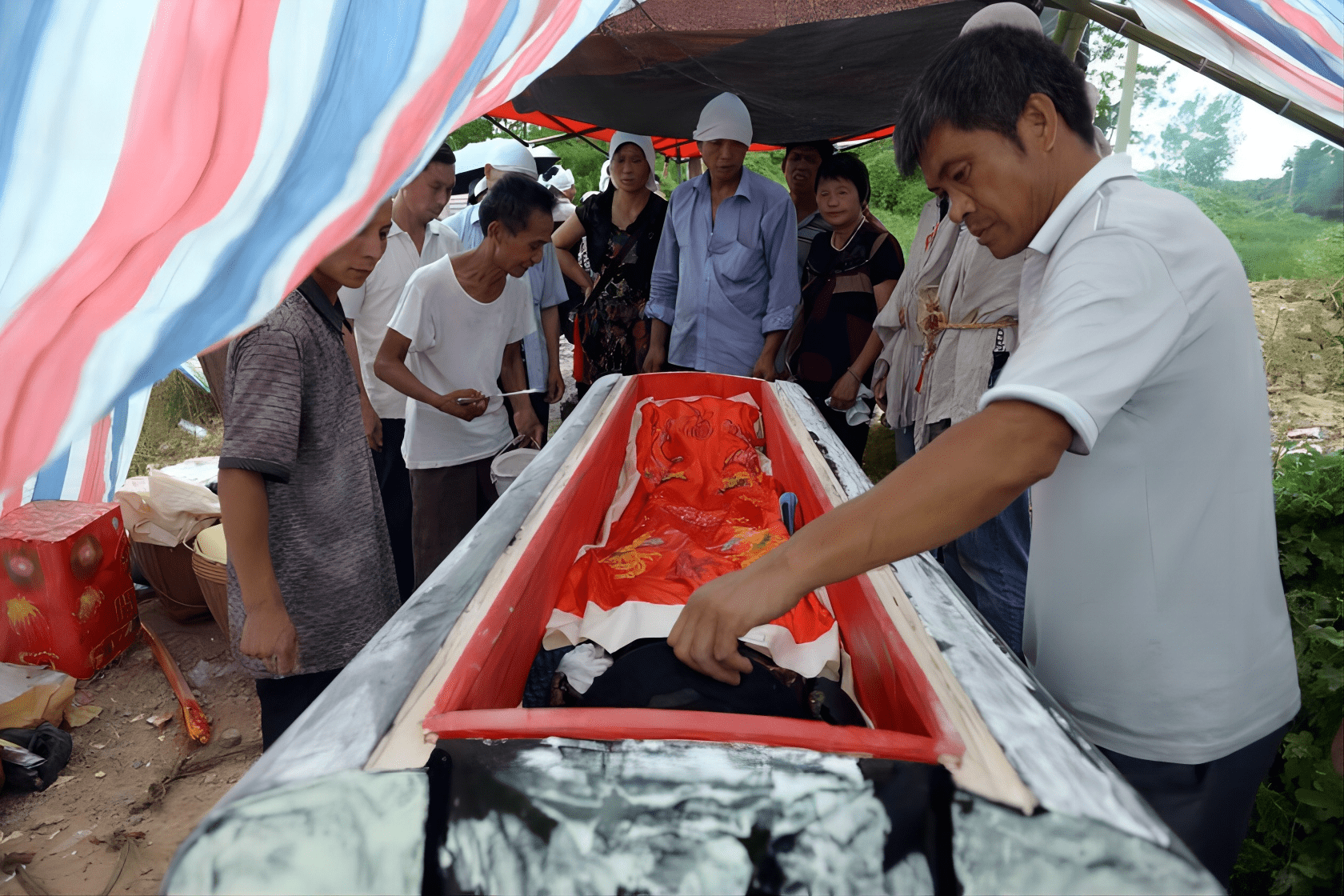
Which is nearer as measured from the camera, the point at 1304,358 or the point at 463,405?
the point at 463,405

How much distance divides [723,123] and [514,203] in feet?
4.50

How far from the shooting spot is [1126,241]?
84 cm

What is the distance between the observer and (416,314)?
8.48 ft

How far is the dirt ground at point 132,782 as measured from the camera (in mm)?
2154

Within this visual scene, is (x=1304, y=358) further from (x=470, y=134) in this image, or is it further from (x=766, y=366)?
(x=470, y=134)

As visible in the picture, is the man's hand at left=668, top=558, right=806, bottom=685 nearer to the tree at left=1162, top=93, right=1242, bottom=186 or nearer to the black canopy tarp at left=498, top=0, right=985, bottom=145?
the black canopy tarp at left=498, top=0, right=985, bottom=145

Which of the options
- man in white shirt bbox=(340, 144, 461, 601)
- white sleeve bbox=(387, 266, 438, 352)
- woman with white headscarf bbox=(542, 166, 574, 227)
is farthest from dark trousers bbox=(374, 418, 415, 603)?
woman with white headscarf bbox=(542, 166, 574, 227)

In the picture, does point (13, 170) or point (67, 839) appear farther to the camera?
point (67, 839)

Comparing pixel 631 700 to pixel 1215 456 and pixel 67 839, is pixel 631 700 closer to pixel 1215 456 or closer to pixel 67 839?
pixel 1215 456

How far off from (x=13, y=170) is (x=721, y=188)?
2.80 meters

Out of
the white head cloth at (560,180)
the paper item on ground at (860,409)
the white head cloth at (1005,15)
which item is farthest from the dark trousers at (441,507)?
the white head cloth at (560,180)

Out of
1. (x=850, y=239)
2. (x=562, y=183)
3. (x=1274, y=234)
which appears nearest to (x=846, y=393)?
(x=850, y=239)

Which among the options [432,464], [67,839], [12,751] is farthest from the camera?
[432,464]

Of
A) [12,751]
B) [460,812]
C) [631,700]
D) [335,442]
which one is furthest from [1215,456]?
[12,751]
